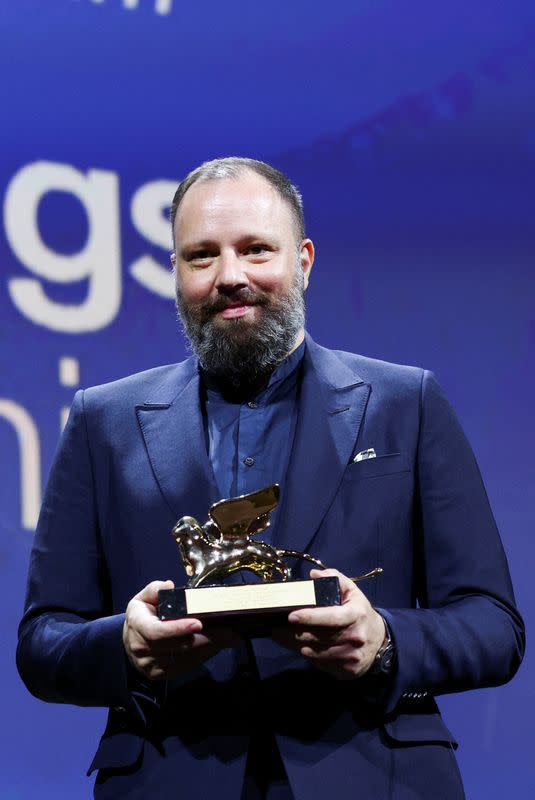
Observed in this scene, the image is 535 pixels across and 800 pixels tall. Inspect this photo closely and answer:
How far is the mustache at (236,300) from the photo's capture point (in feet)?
5.86

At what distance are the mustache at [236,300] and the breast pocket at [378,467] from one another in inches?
11.5

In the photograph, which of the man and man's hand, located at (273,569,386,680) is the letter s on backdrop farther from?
man's hand, located at (273,569,386,680)

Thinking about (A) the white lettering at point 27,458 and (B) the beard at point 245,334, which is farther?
(A) the white lettering at point 27,458

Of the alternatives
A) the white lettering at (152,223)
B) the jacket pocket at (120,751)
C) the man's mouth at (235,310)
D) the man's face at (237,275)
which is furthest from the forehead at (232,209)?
the white lettering at (152,223)

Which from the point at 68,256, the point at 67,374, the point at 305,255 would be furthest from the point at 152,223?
the point at 305,255

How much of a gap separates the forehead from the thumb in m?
0.58

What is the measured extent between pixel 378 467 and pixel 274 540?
0.63 feet

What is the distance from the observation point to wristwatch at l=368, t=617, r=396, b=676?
4.98 feet

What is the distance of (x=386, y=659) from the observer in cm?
152

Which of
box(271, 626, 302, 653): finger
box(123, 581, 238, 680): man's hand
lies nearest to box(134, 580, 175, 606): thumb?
box(123, 581, 238, 680): man's hand

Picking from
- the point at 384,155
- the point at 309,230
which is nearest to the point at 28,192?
the point at 309,230

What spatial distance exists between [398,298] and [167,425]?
1.09 m

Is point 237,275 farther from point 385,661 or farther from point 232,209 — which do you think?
point 385,661

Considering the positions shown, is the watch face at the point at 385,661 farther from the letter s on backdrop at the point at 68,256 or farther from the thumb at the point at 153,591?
the letter s on backdrop at the point at 68,256
